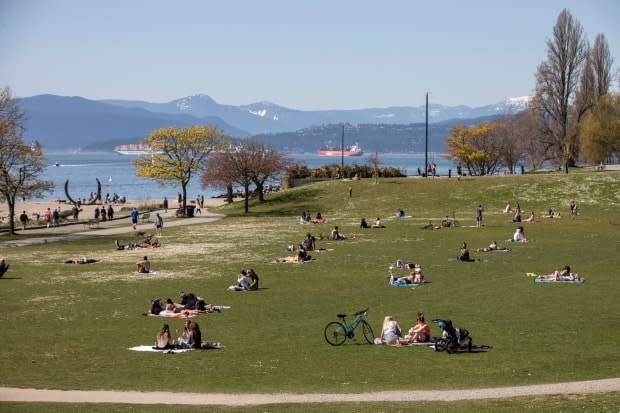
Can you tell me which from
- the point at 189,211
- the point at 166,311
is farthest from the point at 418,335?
the point at 189,211

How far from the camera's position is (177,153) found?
102312mm

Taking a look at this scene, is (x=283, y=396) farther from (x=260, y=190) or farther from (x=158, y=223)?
(x=260, y=190)

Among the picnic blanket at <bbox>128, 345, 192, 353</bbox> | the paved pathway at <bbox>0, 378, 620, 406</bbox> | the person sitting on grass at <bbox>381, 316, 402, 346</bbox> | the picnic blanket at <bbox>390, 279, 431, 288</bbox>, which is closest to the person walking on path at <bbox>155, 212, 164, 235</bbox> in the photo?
the picnic blanket at <bbox>390, 279, 431, 288</bbox>

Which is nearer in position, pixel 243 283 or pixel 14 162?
pixel 243 283

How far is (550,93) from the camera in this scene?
117 metres

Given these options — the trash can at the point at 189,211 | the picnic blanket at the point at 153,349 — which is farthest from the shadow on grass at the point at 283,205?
the picnic blanket at the point at 153,349

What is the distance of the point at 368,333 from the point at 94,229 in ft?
175

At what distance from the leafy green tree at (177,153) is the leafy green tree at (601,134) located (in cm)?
4809

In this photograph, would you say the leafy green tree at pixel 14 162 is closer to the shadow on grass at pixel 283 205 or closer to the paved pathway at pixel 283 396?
the shadow on grass at pixel 283 205

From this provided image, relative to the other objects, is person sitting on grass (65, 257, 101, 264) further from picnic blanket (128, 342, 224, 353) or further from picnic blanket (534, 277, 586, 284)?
picnic blanket (534, 277, 586, 284)

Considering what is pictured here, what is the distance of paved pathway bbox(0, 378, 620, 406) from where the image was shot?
2169 centimetres

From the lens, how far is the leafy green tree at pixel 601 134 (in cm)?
11025

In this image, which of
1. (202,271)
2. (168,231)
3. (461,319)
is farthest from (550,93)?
(461,319)

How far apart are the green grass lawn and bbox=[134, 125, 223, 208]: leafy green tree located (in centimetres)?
3173
